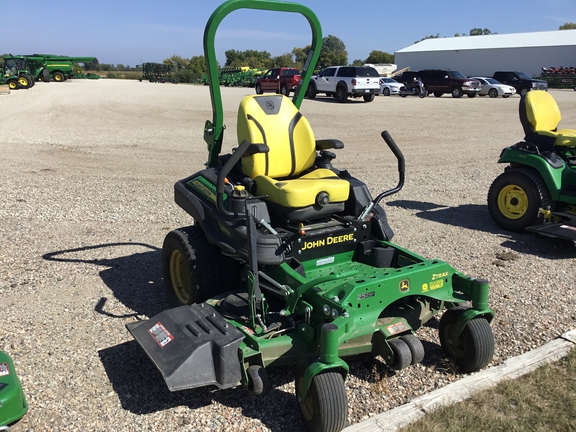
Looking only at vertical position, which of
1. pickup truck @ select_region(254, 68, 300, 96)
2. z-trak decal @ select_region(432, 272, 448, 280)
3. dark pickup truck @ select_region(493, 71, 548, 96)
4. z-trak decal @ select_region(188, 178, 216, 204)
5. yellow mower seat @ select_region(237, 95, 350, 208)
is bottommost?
z-trak decal @ select_region(432, 272, 448, 280)

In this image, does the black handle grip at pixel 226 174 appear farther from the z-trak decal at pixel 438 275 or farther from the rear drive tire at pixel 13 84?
the rear drive tire at pixel 13 84

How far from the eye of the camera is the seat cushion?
12.6 feet

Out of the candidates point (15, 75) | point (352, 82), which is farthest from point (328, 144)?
point (15, 75)

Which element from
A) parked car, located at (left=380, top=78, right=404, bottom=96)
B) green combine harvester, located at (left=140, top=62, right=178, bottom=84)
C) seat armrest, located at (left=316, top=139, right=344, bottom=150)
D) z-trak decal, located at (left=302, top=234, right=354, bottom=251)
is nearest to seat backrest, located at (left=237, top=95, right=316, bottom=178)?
seat armrest, located at (left=316, top=139, right=344, bottom=150)

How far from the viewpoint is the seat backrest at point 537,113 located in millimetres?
6859

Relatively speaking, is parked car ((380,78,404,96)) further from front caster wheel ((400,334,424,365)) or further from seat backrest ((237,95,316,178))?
front caster wheel ((400,334,424,365))

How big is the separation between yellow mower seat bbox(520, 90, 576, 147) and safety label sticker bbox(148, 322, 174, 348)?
546cm

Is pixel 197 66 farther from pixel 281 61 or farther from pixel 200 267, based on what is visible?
pixel 200 267

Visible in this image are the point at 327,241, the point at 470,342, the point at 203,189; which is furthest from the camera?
the point at 203,189

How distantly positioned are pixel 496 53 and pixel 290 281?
55553mm

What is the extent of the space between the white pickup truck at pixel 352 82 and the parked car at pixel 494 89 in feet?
27.3

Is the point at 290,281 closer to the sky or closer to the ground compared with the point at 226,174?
closer to the ground

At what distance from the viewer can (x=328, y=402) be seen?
2.87 meters

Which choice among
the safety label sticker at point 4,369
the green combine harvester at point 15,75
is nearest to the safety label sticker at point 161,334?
the safety label sticker at point 4,369
